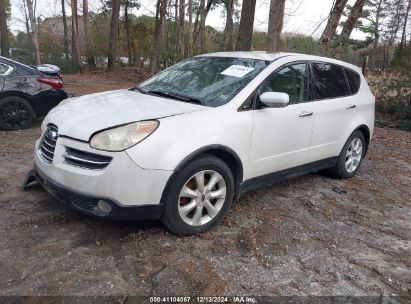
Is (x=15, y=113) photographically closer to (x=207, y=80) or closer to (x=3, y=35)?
(x=207, y=80)

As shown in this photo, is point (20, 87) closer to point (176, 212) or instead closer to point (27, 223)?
point (27, 223)

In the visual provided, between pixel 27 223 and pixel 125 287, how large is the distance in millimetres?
1388

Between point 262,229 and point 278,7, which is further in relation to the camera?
point 278,7

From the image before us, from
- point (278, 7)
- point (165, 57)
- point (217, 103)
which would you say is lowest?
point (165, 57)

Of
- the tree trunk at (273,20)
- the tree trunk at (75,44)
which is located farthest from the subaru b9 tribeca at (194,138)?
the tree trunk at (75,44)

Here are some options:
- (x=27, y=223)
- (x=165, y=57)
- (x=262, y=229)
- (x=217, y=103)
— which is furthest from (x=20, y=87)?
(x=165, y=57)

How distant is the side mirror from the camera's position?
12.8 ft

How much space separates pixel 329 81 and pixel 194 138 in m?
2.48

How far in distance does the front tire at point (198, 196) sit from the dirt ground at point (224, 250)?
140 millimetres

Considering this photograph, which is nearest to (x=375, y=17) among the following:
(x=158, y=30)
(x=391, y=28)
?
(x=391, y=28)

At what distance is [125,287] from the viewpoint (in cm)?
290

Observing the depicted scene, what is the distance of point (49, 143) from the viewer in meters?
3.62

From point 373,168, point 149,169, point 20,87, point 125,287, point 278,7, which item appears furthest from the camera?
point 278,7

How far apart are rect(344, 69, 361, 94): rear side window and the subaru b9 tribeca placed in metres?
0.37
